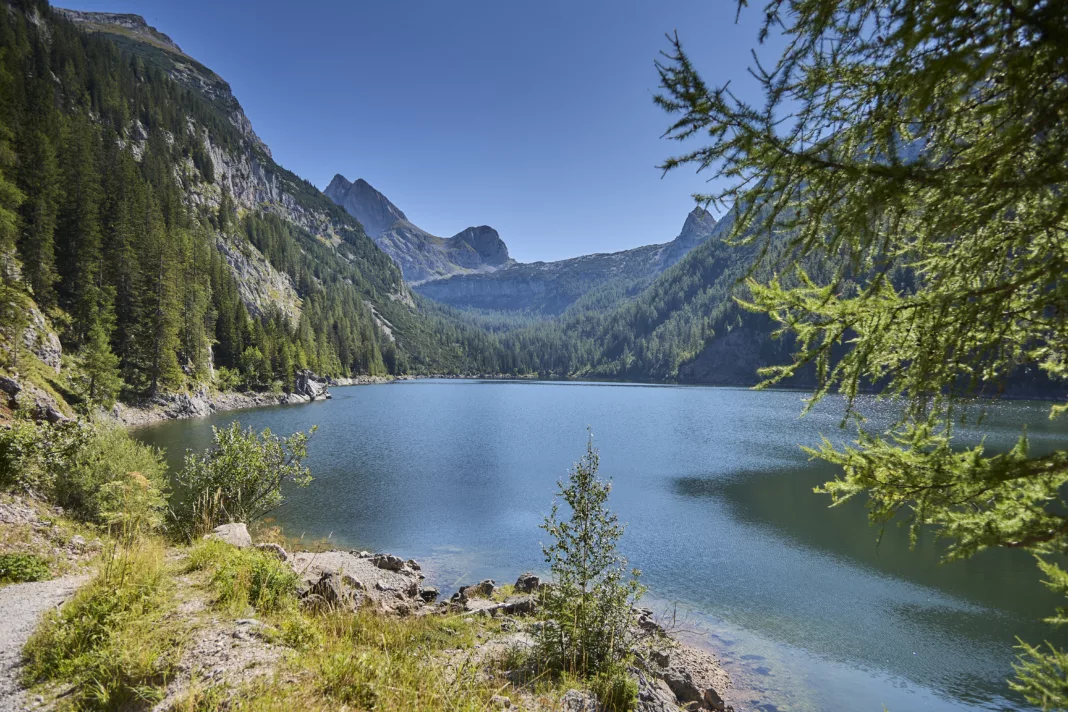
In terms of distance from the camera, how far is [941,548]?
22.1 metres

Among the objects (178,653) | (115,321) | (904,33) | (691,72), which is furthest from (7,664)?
(115,321)

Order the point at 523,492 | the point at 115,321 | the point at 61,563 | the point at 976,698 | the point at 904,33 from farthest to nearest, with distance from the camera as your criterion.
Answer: the point at 115,321
the point at 523,492
the point at 976,698
the point at 61,563
the point at 904,33

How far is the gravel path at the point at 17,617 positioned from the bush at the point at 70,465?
16.9ft

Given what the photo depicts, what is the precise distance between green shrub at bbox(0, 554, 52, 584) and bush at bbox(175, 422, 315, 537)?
15.8 ft

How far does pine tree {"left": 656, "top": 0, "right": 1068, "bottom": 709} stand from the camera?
2.60 m

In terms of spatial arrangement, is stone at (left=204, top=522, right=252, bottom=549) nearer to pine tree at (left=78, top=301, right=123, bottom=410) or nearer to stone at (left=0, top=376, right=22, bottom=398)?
stone at (left=0, top=376, right=22, bottom=398)

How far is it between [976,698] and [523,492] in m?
21.7

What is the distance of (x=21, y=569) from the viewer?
27.5 ft

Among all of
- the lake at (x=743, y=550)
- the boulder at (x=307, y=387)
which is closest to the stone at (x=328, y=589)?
the lake at (x=743, y=550)

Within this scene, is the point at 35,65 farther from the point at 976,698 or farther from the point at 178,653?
the point at 976,698

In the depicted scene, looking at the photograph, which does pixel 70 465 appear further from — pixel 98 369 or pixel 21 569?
pixel 98 369

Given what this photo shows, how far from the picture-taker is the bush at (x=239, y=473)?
47.4 feet

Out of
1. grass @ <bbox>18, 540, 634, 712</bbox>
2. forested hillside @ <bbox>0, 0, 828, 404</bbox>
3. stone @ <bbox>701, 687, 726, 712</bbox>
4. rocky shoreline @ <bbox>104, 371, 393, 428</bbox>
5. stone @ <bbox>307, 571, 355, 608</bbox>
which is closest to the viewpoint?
grass @ <bbox>18, 540, 634, 712</bbox>

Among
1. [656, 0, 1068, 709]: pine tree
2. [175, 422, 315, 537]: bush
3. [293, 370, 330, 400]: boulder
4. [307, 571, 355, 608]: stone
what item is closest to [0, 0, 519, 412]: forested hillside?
[293, 370, 330, 400]: boulder
